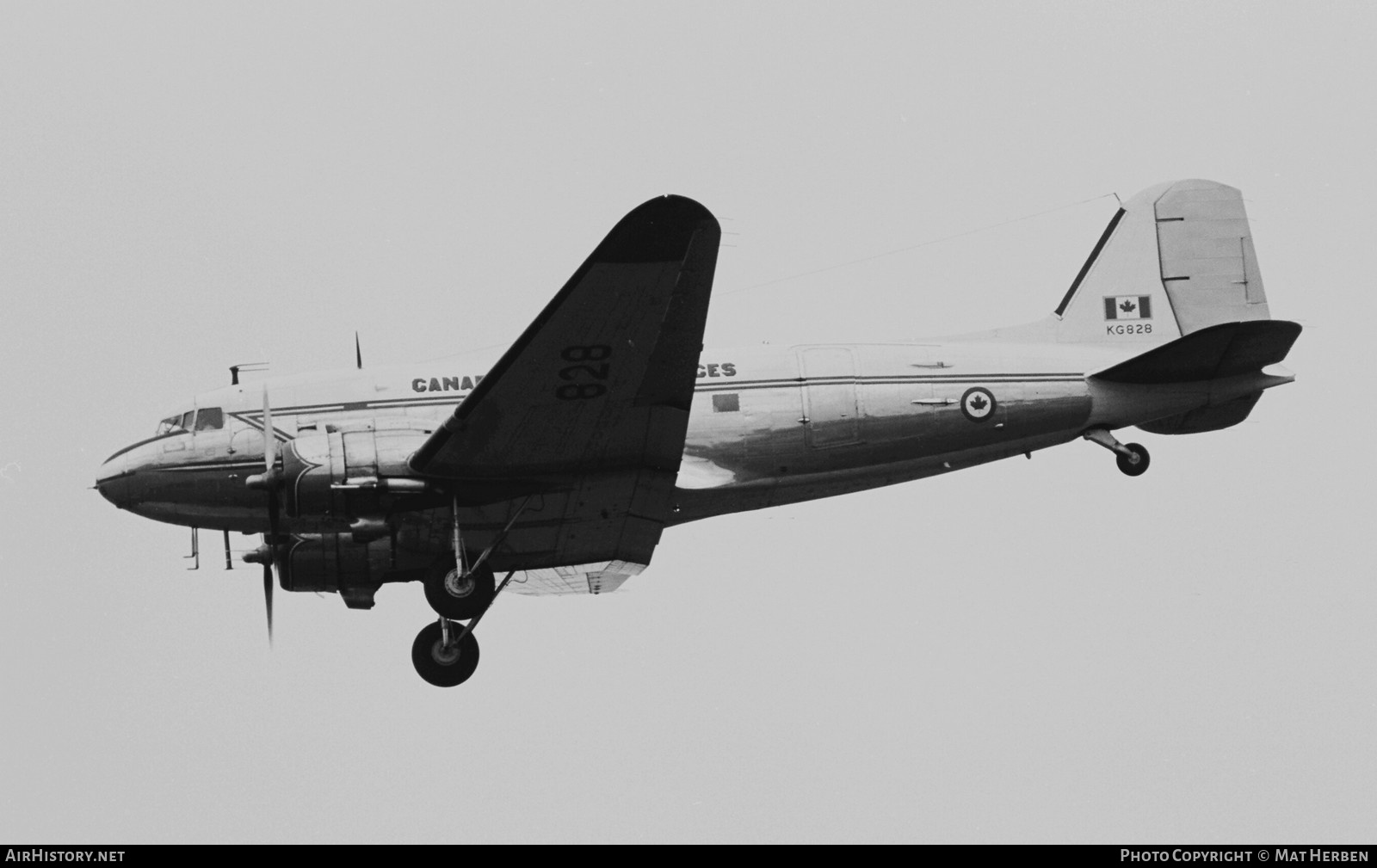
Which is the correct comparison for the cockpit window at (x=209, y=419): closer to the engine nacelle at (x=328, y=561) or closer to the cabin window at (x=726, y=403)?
the engine nacelle at (x=328, y=561)

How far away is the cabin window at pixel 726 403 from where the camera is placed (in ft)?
64.5

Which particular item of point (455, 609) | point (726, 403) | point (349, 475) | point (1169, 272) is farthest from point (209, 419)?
point (1169, 272)

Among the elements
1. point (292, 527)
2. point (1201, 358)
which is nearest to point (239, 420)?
point (292, 527)

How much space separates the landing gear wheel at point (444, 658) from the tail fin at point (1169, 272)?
24.7ft

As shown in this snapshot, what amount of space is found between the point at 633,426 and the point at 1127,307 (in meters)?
6.82

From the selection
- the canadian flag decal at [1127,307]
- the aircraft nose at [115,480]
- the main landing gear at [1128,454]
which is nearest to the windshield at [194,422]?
the aircraft nose at [115,480]

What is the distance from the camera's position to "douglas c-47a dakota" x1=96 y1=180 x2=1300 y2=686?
1748 cm

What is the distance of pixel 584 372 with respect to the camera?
56.0 feet

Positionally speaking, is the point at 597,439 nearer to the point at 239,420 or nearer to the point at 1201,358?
the point at 239,420

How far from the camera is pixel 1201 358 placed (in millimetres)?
19969

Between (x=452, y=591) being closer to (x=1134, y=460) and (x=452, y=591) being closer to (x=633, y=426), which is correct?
(x=633, y=426)

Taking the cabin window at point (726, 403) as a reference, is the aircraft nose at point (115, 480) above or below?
below

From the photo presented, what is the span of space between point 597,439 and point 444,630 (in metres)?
2.91
